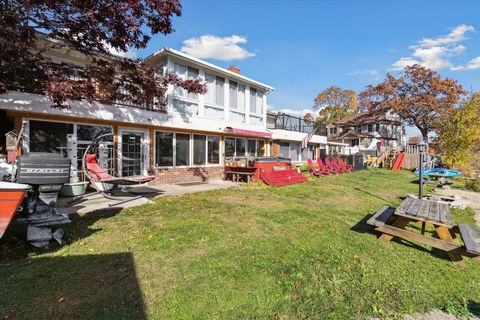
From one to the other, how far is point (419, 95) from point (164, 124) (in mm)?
39064

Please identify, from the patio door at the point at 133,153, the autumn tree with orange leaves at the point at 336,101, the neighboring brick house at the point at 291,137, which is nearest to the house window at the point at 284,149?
the neighboring brick house at the point at 291,137

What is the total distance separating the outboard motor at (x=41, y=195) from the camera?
397 centimetres

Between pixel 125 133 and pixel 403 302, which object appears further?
pixel 125 133

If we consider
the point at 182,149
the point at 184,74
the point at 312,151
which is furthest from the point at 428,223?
the point at 312,151

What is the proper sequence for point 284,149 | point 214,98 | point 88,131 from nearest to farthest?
point 88,131 → point 214,98 → point 284,149

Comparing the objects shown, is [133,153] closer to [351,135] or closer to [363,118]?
[351,135]

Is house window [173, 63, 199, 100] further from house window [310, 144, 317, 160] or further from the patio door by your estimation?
house window [310, 144, 317, 160]

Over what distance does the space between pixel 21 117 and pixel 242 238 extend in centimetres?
840

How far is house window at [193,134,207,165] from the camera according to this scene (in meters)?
13.3

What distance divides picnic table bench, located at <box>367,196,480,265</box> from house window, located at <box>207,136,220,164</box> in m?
9.98

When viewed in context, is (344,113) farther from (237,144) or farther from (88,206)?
(88,206)

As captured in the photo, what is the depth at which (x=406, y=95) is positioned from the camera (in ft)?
122

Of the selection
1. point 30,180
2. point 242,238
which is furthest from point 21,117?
point 242,238

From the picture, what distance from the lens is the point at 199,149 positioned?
44.2 ft
